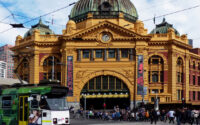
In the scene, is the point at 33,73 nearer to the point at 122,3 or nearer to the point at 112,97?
the point at 112,97

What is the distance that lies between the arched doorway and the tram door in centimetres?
3355

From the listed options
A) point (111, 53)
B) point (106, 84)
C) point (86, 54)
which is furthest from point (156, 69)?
point (86, 54)

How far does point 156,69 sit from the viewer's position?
6306 cm

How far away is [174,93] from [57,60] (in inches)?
909

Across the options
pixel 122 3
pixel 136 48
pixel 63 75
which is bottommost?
pixel 63 75

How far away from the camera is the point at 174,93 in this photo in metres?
61.7

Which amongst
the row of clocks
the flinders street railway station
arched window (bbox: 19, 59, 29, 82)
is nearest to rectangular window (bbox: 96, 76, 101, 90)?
the flinders street railway station

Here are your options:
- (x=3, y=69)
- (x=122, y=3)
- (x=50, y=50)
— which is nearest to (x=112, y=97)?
(x=50, y=50)

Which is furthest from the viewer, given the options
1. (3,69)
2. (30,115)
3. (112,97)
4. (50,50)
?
(3,69)

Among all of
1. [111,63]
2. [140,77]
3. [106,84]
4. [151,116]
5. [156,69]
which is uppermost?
[111,63]

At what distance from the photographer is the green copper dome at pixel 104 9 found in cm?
6631

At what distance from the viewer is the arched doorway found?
59.5 m

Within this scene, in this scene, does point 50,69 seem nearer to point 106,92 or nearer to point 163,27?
point 106,92

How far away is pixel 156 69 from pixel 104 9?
1587 cm
